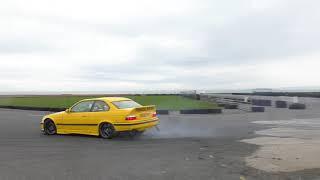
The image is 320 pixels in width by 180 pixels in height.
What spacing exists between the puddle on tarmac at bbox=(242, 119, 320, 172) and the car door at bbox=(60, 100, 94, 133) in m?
5.60

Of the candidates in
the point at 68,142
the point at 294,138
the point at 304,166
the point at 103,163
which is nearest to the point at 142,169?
the point at 103,163

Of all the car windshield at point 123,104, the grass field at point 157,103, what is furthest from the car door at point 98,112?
the grass field at point 157,103

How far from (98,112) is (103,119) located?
0.37 meters

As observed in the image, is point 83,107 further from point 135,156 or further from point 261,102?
point 261,102

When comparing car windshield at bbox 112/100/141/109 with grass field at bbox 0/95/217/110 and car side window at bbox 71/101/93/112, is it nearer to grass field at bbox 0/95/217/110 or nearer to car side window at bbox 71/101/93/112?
car side window at bbox 71/101/93/112

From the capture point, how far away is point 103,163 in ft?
36.1

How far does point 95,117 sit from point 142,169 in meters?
7.09

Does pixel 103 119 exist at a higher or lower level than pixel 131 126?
higher

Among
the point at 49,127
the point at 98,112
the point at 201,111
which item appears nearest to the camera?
the point at 98,112

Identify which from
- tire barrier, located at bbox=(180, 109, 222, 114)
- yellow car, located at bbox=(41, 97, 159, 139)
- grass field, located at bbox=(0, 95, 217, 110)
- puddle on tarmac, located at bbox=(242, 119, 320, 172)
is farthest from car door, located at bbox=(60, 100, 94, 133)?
grass field, located at bbox=(0, 95, 217, 110)

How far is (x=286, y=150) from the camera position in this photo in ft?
40.5

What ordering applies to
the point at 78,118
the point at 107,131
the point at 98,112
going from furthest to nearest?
the point at 78,118 → the point at 98,112 → the point at 107,131

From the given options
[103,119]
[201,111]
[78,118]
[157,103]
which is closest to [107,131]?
[103,119]

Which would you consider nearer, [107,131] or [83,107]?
[107,131]
